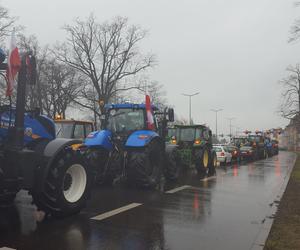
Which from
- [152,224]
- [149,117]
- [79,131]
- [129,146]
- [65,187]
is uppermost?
[149,117]

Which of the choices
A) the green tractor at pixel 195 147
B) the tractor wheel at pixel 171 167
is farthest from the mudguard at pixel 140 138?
the green tractor at pixel 195 147

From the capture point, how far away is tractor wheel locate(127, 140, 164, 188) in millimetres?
11266

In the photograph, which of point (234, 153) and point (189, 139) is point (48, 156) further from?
point (234, 153)

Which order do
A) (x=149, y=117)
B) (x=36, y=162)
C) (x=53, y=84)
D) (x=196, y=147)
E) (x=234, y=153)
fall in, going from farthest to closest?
1. (x=53, y=84)
2. (x=234, y=153)
3. (x=196, y=147)
4. (x=149, y=117)
5. (x=36, y=162)

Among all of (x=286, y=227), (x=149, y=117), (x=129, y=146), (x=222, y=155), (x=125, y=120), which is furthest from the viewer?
(x=222, y=155)

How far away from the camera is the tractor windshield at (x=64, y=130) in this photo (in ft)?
46.3

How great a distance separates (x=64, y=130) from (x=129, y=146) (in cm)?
370

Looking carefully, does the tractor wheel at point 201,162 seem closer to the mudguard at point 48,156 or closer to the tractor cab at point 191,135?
the tractor cab at point 191,135

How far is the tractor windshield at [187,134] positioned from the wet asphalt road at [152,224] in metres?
8.54

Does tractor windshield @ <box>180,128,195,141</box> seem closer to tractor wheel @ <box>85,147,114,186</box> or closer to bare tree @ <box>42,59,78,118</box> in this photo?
tractor wheel @ <box>85,147,114,186</box>

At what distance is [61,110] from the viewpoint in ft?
139

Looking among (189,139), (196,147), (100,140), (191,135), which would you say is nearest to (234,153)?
(191,135)

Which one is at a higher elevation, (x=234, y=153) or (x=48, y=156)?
(x=234, y=153)

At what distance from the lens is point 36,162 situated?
7055 mm
